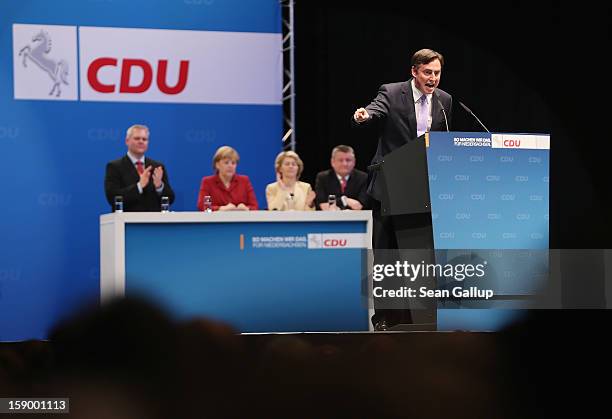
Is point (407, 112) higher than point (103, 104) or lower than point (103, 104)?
lower

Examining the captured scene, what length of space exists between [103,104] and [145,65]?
1.52 feet

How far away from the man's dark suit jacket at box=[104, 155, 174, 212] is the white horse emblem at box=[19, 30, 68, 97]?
1377 millimetres

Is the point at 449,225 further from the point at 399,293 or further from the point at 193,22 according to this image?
the point at 193,22

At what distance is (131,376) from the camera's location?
158 centimetres

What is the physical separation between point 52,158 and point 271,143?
1.77 meters

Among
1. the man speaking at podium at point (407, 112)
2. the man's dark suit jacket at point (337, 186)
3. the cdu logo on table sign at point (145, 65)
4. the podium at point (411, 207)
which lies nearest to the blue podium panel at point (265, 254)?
the man speaking at podium at point (407, 112)

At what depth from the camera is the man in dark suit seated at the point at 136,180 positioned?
5.34 m

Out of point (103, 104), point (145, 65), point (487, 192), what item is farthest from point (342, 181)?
point (487, 192)

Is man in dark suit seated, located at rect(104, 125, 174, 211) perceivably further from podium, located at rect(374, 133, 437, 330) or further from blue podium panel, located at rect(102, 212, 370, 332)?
podium, located at rect(374, 133, 437, 330)

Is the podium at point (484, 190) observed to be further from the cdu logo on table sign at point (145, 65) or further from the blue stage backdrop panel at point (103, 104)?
the cdu logo on table sign at point (145, 65)

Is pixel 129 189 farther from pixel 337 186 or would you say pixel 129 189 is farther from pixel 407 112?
pixel 407 112

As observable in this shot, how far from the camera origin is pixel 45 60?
21.1ft

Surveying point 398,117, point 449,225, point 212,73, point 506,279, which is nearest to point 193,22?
point 212,73

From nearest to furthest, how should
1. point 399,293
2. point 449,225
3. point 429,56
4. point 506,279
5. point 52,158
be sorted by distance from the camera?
point 399,293 → point 506,279 → point 449,225 → point 429,56 → point 52,158
